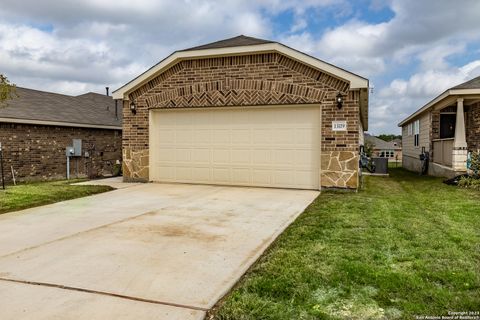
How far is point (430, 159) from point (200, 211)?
12622 mm

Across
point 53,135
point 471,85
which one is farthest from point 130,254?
point 53,135

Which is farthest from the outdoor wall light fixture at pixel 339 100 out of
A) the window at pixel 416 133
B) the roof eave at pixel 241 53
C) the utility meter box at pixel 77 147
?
the utility meter box at pixel 77 147

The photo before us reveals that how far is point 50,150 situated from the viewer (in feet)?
51.6

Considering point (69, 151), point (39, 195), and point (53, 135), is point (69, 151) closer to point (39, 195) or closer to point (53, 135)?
point (53, 135)

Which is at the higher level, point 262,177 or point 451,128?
point 451,128

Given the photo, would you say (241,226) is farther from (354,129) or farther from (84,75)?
(84,75)

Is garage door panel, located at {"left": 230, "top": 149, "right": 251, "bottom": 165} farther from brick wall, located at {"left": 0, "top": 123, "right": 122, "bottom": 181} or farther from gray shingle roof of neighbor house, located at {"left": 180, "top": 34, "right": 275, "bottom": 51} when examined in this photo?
brick wall, located at {"left": 0, "top": 123, "right": 122, "bottom": 181}

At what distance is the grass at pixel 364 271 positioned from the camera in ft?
9.25

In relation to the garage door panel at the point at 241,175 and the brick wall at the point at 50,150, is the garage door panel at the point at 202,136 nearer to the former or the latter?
the garage door panel at the point at 241,175

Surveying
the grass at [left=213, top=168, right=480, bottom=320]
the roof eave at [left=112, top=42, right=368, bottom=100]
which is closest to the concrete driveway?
the grass at [left=213, top=168, right=480, bottom=320]

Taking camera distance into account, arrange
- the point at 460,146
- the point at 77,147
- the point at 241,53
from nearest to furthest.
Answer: the point at 241,53
the point at 460,146
the point at 77,147

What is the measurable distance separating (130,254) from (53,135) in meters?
13.6

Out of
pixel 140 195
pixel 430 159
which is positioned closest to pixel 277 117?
pixel 140 195

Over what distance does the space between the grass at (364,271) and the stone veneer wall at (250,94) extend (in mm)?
3295
